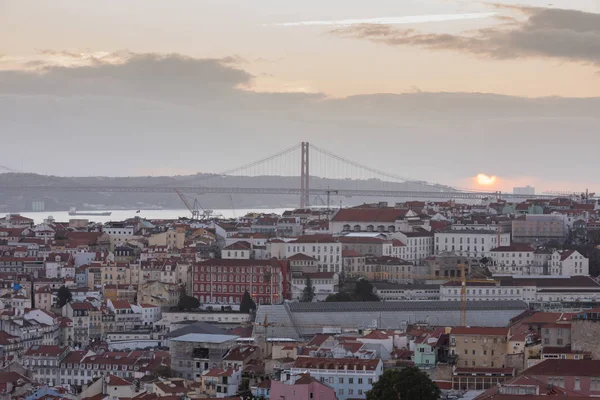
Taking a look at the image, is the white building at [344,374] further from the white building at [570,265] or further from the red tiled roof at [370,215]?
the red tiled roof at [370,215]

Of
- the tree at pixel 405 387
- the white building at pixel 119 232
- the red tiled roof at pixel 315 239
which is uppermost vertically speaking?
the white building at pixel 119 232

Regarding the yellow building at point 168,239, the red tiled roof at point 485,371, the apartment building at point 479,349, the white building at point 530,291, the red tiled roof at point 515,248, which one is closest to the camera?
the red tiled roof at point 485,371

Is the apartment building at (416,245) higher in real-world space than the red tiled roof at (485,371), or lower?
higher

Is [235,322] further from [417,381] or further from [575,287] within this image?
[417,381]

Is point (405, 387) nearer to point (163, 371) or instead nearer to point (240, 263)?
point (163, 371)

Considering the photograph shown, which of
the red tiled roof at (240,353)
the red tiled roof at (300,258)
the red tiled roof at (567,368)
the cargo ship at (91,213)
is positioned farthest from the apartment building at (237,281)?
the cargo ship at (91,213)

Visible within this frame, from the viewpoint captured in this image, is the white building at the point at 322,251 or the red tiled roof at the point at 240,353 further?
the white building at the point at 322,251

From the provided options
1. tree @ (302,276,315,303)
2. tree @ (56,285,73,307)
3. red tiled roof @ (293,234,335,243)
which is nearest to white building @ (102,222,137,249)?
red tiled roof @ (293,234,335,243)

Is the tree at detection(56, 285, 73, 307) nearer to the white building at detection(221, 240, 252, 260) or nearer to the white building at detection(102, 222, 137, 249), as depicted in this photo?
the white building at detection(221, 240, 252, 260)
